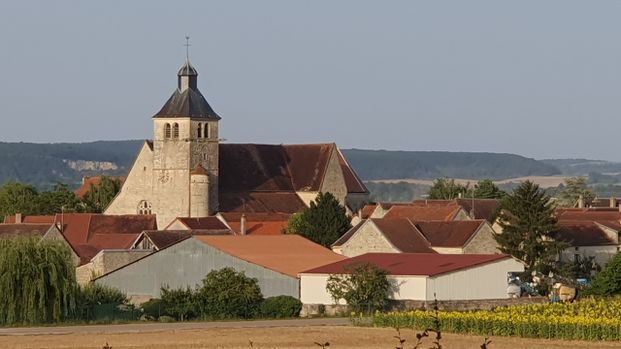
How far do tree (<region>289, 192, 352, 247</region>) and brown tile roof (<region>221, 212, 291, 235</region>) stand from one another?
1.83m

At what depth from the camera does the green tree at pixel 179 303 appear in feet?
215

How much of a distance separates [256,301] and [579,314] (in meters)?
16.5

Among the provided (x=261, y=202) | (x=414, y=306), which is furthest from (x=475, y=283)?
(x=261, y=202)

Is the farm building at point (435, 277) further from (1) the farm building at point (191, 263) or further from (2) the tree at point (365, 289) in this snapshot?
(1) the farm building at point (191, 263)

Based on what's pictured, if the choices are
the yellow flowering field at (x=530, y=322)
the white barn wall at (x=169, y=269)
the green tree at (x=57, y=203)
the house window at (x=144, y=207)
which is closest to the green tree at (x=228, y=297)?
the white barn wall at (x=169, y=269)

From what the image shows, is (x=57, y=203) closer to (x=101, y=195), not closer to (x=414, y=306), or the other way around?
(x=101, y=195)

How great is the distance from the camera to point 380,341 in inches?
1877

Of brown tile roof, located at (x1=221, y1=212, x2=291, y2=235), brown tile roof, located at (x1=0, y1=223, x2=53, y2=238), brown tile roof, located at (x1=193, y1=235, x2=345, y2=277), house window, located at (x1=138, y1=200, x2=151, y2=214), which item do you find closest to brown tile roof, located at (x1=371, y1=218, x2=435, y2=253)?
brown tile roof, located at (x1=193, y1=235, x2=345, y2=277)

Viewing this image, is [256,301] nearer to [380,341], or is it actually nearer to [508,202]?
[380,341]

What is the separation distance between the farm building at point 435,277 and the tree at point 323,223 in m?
22.7

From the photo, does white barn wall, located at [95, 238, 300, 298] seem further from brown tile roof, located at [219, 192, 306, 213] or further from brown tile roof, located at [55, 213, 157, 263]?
brown tile roof, located at [219, 192, 306, 213]

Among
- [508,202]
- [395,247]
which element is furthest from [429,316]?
[508,202]

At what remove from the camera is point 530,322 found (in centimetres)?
5153

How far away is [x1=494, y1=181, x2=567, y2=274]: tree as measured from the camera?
8656cm
